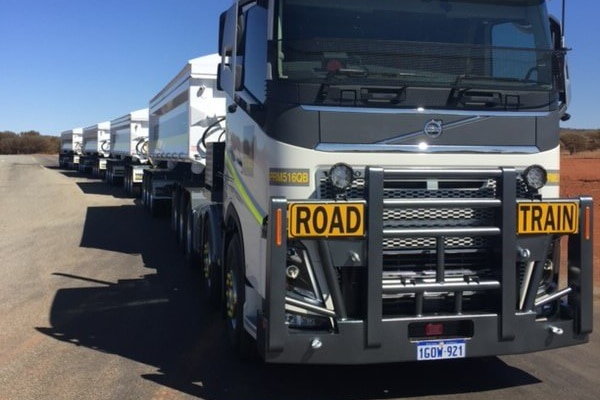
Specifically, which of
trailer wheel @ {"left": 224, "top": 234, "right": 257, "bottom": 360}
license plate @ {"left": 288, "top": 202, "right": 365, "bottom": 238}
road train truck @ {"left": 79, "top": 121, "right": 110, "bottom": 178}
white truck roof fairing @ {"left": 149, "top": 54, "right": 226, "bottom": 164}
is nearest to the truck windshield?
license plate @ {"left": 288, "top": 202, "right": 365, "bottom": 238}

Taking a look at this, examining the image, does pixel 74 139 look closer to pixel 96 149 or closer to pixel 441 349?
pixel 96 149

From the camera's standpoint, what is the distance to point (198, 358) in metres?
5.84

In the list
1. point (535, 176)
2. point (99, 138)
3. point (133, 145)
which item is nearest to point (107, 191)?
point (133, 145)

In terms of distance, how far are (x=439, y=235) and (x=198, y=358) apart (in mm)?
2615

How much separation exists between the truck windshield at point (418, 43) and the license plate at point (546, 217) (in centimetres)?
92

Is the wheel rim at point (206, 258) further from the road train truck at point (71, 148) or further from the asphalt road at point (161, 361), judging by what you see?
the road train truck at point (71, 148)

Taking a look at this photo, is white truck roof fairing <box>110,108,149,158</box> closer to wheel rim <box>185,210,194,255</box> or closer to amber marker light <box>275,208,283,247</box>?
wheel rim <box>185,210,194,255</box>

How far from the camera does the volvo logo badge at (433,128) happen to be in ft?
15.3

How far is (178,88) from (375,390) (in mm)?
8681

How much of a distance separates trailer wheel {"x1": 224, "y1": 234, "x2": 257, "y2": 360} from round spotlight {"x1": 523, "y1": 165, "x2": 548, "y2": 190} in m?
2.41

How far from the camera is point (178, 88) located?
40.5ft

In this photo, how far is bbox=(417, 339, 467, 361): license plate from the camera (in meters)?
4.54

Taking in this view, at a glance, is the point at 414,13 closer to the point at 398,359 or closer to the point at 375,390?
the point at 398,359

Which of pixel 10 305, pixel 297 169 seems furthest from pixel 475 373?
pixel 10 305
